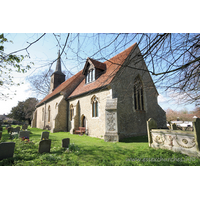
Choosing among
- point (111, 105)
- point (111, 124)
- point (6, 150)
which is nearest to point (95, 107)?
point (111, 105)

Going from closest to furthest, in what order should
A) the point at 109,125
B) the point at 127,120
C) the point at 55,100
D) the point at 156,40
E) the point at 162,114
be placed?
1. the point at 156,40
2. the point at 109,125
3. the point at 127,120
4. the point at 162,114
5. the point at 55,100

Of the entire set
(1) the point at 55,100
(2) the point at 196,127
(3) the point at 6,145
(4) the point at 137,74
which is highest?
(4) the point at 137,74

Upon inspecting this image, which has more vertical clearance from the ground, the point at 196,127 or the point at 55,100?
the point at 55,100

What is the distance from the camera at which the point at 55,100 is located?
18.4 m

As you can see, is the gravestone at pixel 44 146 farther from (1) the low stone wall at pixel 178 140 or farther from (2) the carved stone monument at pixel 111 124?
(1) the low stone wall at pixel 178 140

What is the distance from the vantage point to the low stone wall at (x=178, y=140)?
15.9 feet

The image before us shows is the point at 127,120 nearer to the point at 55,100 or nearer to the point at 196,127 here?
the point at 196,127

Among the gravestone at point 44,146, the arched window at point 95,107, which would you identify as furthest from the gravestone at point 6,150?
the arched window at point 95,107

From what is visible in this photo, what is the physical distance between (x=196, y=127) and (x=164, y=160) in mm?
1931

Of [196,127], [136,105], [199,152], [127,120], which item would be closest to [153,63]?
[196,127]

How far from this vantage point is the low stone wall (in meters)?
4.84

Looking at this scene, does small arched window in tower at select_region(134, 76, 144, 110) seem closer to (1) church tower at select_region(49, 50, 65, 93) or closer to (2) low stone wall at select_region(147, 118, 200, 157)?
(2) low stone wall at select_region(147, 118, 200, 157)

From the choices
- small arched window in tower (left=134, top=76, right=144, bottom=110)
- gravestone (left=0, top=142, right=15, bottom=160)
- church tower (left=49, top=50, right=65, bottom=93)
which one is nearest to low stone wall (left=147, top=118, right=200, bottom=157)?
small arched window in tower (left=134, top=76, right=144, bottom=110)

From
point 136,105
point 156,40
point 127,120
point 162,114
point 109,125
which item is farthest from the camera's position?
point 162,114
